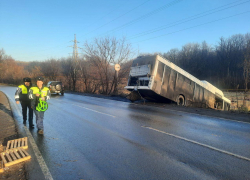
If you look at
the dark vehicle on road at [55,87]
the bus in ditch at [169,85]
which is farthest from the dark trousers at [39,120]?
the dark vehicle on road at [55,87]

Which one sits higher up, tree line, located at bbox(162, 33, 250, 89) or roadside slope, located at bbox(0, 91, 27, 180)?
tree line, located at bbox(162, 33, 250, 89)

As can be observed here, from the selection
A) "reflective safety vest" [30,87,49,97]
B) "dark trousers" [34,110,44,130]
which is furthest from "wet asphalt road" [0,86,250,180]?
"reflective safety vest" [30,87,49,97]

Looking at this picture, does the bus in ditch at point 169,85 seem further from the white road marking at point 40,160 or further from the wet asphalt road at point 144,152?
the white road marking at point 40,160

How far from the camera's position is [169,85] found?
13211 mm

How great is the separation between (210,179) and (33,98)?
5564mm

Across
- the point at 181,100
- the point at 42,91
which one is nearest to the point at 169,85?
the point at 181,100

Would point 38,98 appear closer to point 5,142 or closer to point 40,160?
point 5,142

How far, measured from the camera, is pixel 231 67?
6662 cm

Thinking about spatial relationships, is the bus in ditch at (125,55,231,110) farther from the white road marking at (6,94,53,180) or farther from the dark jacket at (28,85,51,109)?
the white road marking at (6,94,53,180)

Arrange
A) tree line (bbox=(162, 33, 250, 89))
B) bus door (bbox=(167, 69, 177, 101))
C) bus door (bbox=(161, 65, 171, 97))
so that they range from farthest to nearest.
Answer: tree line (bbox=(162, 33, 250, 89)) → bus door (bbox=(167, 69, 177, 101)) → bus door (bbox=(161, 65, 171, 97))

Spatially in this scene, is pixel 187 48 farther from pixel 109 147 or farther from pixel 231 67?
pixel 109 147

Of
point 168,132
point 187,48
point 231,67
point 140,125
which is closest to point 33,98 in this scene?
point 140,125

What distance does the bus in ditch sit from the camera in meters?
12.7

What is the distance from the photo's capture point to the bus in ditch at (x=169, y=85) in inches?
499
